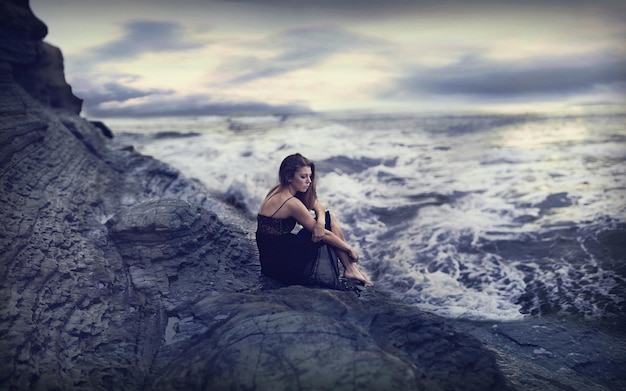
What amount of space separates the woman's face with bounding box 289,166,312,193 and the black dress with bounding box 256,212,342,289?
0.31 m

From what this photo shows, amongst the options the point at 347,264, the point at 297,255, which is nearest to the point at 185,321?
the point at 297,255

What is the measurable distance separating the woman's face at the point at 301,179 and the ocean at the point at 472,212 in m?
1.94

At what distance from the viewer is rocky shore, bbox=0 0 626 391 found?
290cm

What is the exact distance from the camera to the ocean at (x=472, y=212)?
534 centimetres

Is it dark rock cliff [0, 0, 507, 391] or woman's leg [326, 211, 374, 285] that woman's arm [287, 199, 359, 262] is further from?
dark rock cliff [0, 0, 507, 391]

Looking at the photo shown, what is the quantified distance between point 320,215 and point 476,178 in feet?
26.6

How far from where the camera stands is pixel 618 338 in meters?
4.26

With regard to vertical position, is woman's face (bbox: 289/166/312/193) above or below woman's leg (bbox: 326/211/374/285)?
above

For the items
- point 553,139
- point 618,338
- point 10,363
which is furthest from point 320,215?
point 553,139

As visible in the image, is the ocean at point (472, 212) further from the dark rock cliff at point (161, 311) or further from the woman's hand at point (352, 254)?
the dark rock cliff at point (161, 311)

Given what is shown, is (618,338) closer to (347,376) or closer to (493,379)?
(493,379)

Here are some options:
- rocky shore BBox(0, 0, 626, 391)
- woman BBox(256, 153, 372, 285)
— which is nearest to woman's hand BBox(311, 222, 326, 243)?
woman BBox(256, 153, 372, 285)

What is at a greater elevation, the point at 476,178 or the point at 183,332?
the point at 476,178

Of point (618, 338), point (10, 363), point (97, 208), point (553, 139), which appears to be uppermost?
point (553, 139)
